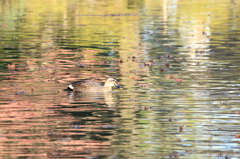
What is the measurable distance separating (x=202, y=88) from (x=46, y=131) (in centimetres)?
789

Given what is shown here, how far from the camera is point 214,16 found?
6100 centimetres

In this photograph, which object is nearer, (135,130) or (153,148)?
(153,148)

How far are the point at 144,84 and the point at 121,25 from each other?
29.2 meters

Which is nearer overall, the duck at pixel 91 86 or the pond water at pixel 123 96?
the pond water at pixel 123 96

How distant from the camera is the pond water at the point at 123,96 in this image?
13.7 meters

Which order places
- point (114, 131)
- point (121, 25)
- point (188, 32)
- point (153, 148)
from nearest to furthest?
point (153, 148), point (114, 131), point (188, 32), point (121, 25)

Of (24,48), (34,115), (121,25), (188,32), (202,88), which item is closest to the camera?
(34,115)

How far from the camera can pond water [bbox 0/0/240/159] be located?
13719 mm

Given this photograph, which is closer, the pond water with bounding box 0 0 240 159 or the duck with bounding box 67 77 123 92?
the pond water with bounding box 0 0 240 159

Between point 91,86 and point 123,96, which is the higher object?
point 91,86

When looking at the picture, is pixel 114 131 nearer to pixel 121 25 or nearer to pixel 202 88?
pixel 202 88

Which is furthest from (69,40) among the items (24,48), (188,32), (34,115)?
(34,115)

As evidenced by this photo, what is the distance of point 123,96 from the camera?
2041 cm

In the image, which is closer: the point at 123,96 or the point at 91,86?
the point at 123,96
